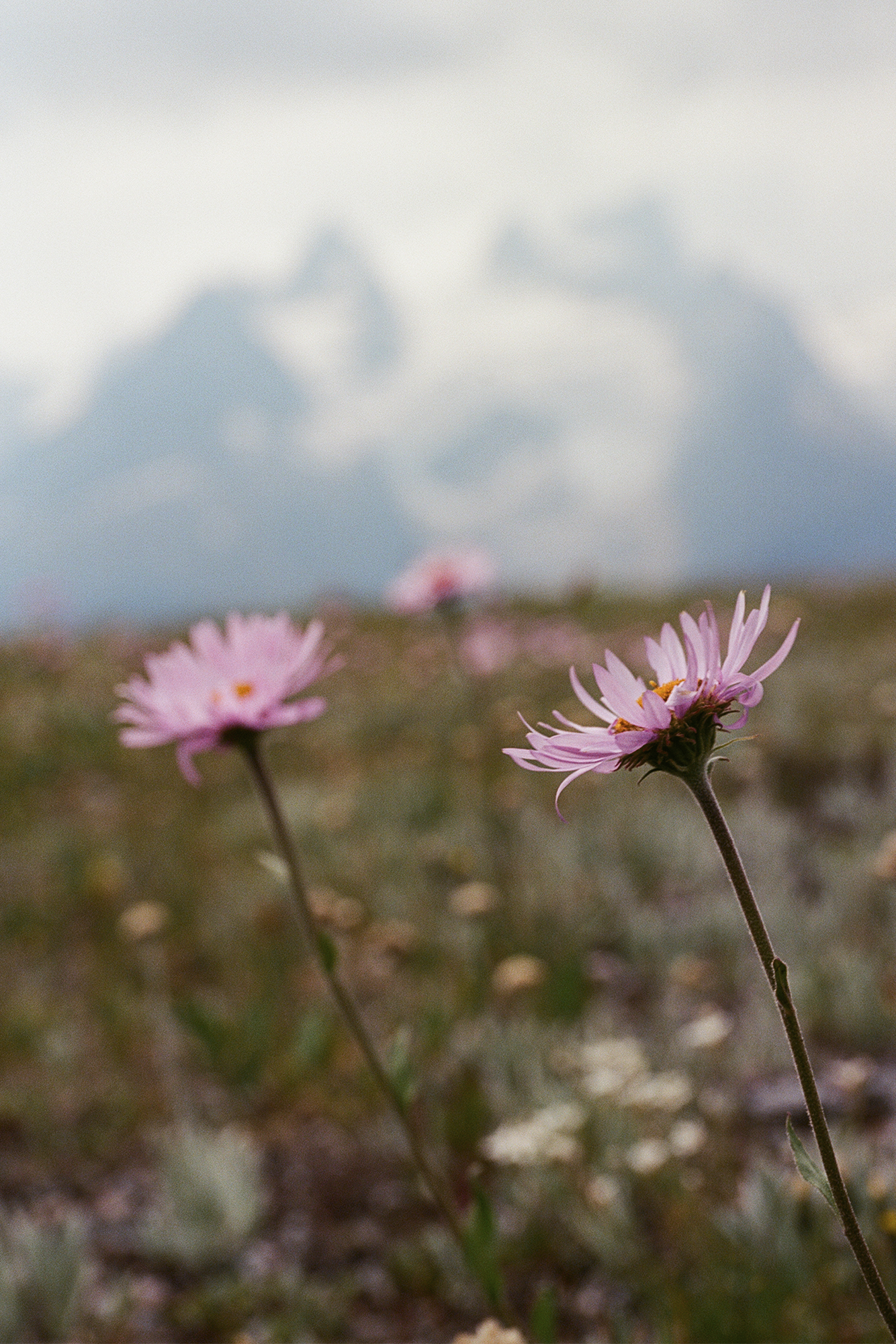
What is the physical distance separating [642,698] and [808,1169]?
427mm

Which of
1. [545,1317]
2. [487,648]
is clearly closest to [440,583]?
[487,648]

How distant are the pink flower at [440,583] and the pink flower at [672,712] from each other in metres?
2.93

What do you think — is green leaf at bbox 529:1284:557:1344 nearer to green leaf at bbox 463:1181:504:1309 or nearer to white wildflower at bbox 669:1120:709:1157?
green leaf at bbox 463:1181:504:1309

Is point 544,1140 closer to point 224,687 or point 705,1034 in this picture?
point 705,1034

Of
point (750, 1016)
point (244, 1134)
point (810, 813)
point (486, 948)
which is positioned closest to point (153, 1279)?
point (244, 1134)

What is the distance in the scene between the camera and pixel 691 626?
1.10 meters

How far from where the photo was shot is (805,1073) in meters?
0.90

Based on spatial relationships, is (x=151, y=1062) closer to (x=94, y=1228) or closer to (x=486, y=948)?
(x=94, y=1228)

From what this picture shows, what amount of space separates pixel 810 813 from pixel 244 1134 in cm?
316

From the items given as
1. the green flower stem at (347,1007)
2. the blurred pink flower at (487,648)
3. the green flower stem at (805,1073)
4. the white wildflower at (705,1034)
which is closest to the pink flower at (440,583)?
the blurred pink flower at (487,648)

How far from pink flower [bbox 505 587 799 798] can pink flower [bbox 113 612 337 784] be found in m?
0.69

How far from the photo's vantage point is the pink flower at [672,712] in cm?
103

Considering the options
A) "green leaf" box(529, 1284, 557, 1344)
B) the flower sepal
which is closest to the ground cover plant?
"green leaf" box(529, 1284, 557, 1344)

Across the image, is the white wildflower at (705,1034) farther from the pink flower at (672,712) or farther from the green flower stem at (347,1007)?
the pink flower at (672,712)
